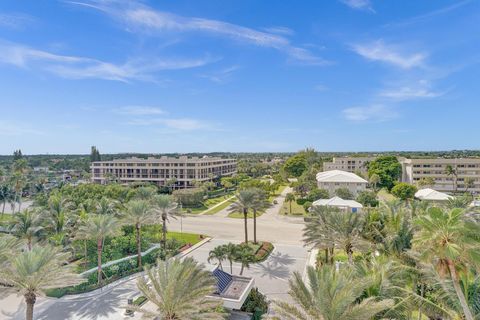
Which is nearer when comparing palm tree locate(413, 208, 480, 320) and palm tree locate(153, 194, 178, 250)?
palm tree locate(413, 208, 480, 320)

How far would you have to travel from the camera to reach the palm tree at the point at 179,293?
15.7 metres

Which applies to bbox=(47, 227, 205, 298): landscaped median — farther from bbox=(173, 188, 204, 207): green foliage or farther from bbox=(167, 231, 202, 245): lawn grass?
bbox=(173, 188, 204, 207): green foliage

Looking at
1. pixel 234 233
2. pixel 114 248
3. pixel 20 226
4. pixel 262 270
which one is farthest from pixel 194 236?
pixel 20 226

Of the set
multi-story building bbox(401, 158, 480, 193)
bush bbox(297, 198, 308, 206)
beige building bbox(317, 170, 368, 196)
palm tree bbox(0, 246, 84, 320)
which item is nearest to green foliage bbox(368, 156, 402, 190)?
multi-story building bbox(401, 158, 480, 193)

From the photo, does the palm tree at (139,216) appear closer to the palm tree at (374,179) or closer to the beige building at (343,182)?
the beige building at (343,182)

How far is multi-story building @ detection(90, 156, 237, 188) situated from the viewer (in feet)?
288

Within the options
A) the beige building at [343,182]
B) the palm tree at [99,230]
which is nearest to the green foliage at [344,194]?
the beige building at [343,182]

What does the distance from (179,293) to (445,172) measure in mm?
86512

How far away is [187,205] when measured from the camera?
67062mm

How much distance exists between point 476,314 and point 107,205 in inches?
1392

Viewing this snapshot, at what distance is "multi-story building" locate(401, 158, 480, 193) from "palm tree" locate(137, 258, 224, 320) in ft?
270

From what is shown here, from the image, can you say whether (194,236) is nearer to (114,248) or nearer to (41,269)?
(114,248)

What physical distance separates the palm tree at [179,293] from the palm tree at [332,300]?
4547 millimetres

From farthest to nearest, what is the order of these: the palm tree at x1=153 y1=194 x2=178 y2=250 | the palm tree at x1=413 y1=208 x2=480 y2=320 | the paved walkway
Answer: the palm tree at x1=153 y1=194 x2=178 y2=250, the paved walkway, the palm tree at x1=413 y1=208 x2=480 y2=320
